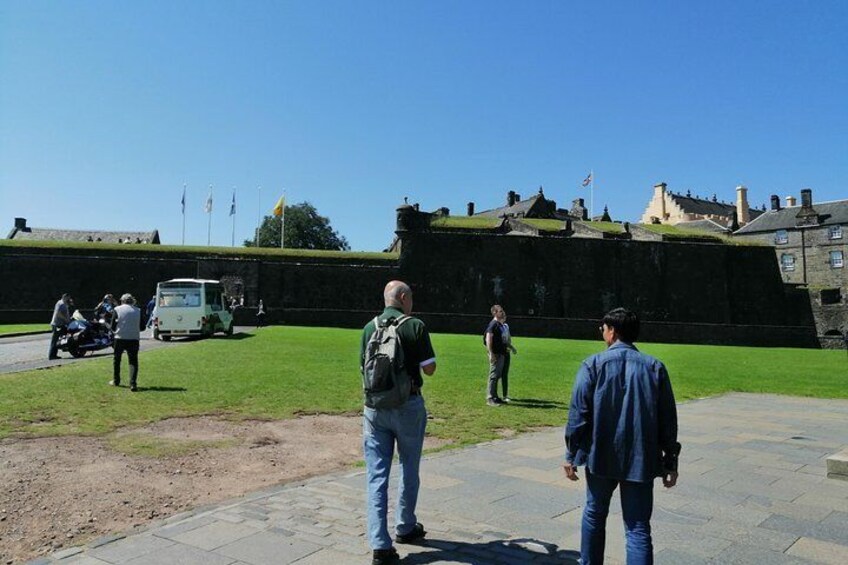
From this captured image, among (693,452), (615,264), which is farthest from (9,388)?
(615,264)

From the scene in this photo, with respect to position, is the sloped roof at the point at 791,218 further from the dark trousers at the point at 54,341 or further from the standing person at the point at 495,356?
the dark trousers at the point at 54,341

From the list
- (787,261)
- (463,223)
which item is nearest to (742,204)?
(787,261)

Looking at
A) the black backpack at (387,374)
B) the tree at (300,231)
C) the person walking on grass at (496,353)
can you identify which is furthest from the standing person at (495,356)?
the tree at (300,231)

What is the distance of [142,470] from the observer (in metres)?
5.43

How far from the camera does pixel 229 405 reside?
8.76 metres

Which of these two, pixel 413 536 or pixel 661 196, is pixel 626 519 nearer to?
pixel 413 536

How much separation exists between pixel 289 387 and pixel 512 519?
22.3 feet

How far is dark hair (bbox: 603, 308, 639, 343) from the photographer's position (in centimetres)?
324

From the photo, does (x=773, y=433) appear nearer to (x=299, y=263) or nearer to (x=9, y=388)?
(x=9, y=388)

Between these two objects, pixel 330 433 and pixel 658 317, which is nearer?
pixel 330 433

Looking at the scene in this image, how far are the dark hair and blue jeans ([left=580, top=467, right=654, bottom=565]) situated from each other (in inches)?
28.3

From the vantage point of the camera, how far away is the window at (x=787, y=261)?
5007 centimetres

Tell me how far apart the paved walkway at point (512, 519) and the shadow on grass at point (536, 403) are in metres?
2.92

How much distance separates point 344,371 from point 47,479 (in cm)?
807
